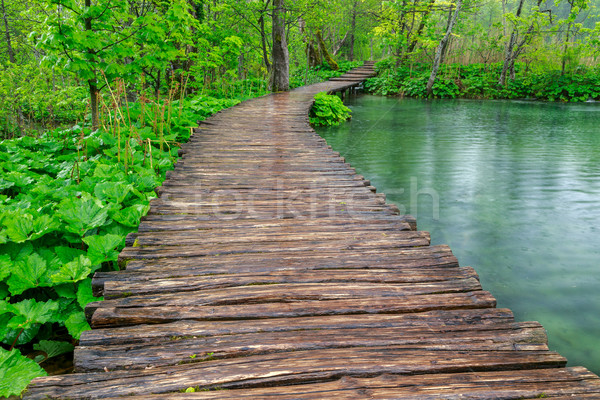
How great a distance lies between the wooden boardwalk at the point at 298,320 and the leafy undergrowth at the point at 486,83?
66.7ft

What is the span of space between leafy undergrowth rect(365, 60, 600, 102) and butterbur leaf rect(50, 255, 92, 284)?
21.8 metres

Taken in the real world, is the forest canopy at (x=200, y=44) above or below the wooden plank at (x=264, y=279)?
above

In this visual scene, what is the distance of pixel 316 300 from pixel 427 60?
24.8 m

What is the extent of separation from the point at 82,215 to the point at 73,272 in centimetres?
71

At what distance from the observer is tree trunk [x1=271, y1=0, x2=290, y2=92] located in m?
13.9

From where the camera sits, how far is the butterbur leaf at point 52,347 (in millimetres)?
2486

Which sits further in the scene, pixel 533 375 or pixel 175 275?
pixel 175 275

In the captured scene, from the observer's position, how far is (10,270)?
2.62 meters

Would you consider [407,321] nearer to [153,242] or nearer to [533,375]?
[533,375]

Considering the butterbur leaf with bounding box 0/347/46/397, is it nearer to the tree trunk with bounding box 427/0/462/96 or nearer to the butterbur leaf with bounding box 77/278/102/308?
the butterbur leaf with bounding box 77/278/102/308

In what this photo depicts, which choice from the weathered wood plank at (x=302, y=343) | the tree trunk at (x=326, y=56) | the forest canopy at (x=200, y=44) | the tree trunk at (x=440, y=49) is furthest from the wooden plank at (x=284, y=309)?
the tree trunk at (x=326, y=56)

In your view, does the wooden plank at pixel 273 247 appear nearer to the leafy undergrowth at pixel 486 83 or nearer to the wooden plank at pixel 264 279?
the wooden plank at pixel 264 279

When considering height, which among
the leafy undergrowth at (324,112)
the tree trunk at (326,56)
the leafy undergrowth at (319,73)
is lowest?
the leafy undergrowth at (324,112)

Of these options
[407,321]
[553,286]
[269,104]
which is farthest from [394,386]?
[269,104]
